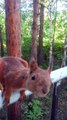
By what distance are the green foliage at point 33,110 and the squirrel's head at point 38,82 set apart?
3.05 m

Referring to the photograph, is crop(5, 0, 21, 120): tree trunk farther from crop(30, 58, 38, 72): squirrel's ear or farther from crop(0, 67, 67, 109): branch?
crop(30, 58, 38, 72): squirrel's ear

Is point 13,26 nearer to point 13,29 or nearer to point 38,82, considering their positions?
point 13,29

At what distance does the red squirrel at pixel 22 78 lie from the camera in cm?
138

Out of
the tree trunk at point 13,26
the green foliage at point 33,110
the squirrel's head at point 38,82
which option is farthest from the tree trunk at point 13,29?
the squirrel's head at point 38,82

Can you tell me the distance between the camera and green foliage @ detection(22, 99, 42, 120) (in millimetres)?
4504

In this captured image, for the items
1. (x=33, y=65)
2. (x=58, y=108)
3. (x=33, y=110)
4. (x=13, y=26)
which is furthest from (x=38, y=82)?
(x=58, y=108)

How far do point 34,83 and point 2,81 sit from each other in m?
0.37

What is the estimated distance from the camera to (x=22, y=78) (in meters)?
1.62

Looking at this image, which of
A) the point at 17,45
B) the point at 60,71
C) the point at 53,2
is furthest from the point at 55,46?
the point at 60,71

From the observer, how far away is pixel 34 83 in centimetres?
139

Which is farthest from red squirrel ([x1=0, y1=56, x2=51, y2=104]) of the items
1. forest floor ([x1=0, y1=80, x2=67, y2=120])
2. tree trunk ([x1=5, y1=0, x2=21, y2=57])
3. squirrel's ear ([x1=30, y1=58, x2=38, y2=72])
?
forest floor ([x1=0, y1=80, x2=67, y2=120])

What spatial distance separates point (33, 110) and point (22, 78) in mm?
3182

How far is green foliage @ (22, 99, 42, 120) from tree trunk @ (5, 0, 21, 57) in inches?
49.1

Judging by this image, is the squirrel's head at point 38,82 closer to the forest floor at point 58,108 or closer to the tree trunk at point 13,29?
the tree trunk at point 13,29
